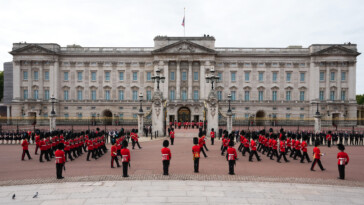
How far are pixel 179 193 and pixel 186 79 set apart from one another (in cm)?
4625

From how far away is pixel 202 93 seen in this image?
2124 inches

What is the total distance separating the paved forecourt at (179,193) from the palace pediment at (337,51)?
50.8 metres

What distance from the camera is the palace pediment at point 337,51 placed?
52781 millimetres

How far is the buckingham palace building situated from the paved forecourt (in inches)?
1681

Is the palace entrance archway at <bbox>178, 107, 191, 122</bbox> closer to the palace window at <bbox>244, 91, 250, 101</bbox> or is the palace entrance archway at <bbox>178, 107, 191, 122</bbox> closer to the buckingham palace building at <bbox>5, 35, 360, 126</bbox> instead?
the buckingham palace building at <bbox>5, 35, 360, 126</bbox>

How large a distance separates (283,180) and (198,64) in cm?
4496

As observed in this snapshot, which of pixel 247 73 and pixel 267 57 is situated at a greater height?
pixel 267 57

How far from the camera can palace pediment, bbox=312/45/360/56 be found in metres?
52.8

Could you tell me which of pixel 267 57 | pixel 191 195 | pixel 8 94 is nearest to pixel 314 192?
pixel 191 195

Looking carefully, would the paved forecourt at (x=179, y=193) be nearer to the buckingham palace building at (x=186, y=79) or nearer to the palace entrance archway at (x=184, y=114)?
the buckingham palace building at (x=186, y=79)

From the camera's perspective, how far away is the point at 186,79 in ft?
179

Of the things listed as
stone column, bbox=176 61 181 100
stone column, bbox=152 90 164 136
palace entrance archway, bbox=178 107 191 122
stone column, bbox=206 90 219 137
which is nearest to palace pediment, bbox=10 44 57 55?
stone column, bbox=176 61 181 100

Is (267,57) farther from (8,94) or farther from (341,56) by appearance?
(8,94)

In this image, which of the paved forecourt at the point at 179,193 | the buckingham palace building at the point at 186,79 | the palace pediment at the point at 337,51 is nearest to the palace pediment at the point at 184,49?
the buckingham palace building at the point at 186,79
